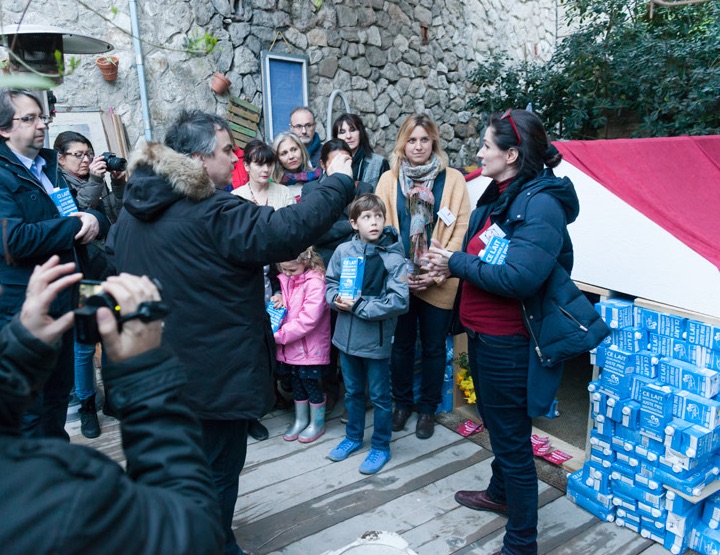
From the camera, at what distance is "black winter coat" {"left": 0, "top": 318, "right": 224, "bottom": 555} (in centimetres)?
71

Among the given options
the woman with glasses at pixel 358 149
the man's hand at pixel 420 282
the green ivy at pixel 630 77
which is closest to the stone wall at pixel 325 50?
the green ivy at pixel 630 77

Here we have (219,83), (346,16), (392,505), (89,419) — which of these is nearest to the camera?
(392,505)

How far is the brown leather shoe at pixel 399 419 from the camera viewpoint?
3.46 metres

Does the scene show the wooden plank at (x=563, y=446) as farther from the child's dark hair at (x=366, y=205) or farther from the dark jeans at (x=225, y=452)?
the dark jeans at (x=225, y=452)

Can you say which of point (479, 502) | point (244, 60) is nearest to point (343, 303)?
point (479, 502)

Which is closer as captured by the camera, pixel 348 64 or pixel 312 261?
pixel 312 261

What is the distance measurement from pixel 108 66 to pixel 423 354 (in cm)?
346

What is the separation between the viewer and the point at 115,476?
2.59 feet

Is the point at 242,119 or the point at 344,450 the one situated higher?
the point at 242,119

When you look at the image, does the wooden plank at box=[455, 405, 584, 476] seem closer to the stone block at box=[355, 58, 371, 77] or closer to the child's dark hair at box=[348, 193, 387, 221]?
the child's dark hair at box=[348, 193, 387, 221]

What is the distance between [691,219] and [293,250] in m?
2.05

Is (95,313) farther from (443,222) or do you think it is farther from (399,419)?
(399,419)

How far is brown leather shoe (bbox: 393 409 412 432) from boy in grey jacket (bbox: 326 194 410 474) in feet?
1.11

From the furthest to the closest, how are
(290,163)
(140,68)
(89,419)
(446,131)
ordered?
1. (446,131)
2. (140,68)
3. (290,163)
4. (89,419)
